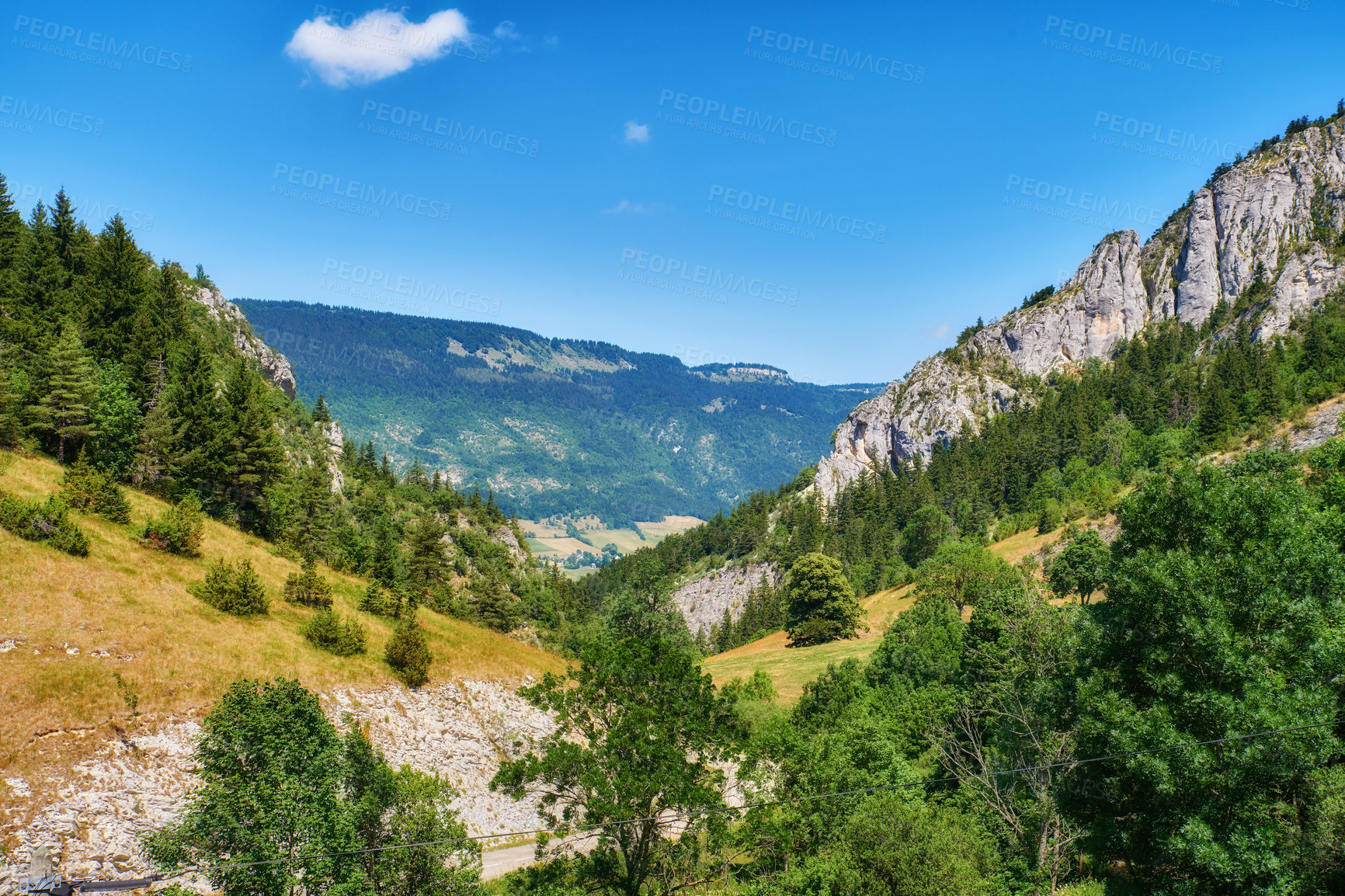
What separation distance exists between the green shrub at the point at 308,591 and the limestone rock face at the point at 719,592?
9073cm

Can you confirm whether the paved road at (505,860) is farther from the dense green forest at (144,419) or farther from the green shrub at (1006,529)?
the green shrub at (1006,529)

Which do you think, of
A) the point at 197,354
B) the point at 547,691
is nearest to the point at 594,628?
the point at 197,354

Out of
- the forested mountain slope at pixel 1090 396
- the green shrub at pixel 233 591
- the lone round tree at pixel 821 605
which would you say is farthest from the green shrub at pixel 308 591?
the lone round tree at pixel 821 605

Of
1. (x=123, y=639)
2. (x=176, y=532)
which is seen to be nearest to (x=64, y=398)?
(x=176, y=532)

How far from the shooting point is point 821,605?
266 ft

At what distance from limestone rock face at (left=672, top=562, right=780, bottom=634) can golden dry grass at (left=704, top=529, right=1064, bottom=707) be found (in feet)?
102

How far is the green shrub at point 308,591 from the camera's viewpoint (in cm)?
3719

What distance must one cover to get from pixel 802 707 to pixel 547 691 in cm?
2750

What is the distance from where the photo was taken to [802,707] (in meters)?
45.0

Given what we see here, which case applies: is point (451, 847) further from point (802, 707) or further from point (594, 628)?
point (594, 628)

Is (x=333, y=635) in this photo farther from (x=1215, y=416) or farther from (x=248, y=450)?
(x=1215, y=416)

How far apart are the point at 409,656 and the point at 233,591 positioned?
8.97 metres

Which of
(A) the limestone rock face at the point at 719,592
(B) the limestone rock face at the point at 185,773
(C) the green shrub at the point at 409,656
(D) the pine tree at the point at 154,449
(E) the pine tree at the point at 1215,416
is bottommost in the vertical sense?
(A) the limestone rock face at the point at 719,592

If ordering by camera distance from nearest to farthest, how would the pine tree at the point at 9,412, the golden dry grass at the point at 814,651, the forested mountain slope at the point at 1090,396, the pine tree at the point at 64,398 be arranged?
1. the pine tree at the point at 9,412
2. the pine tree at the point at 64,398
3. the golden dry grass at the point at 814,651
4. the forested mountain slope at the point at 1090,396
